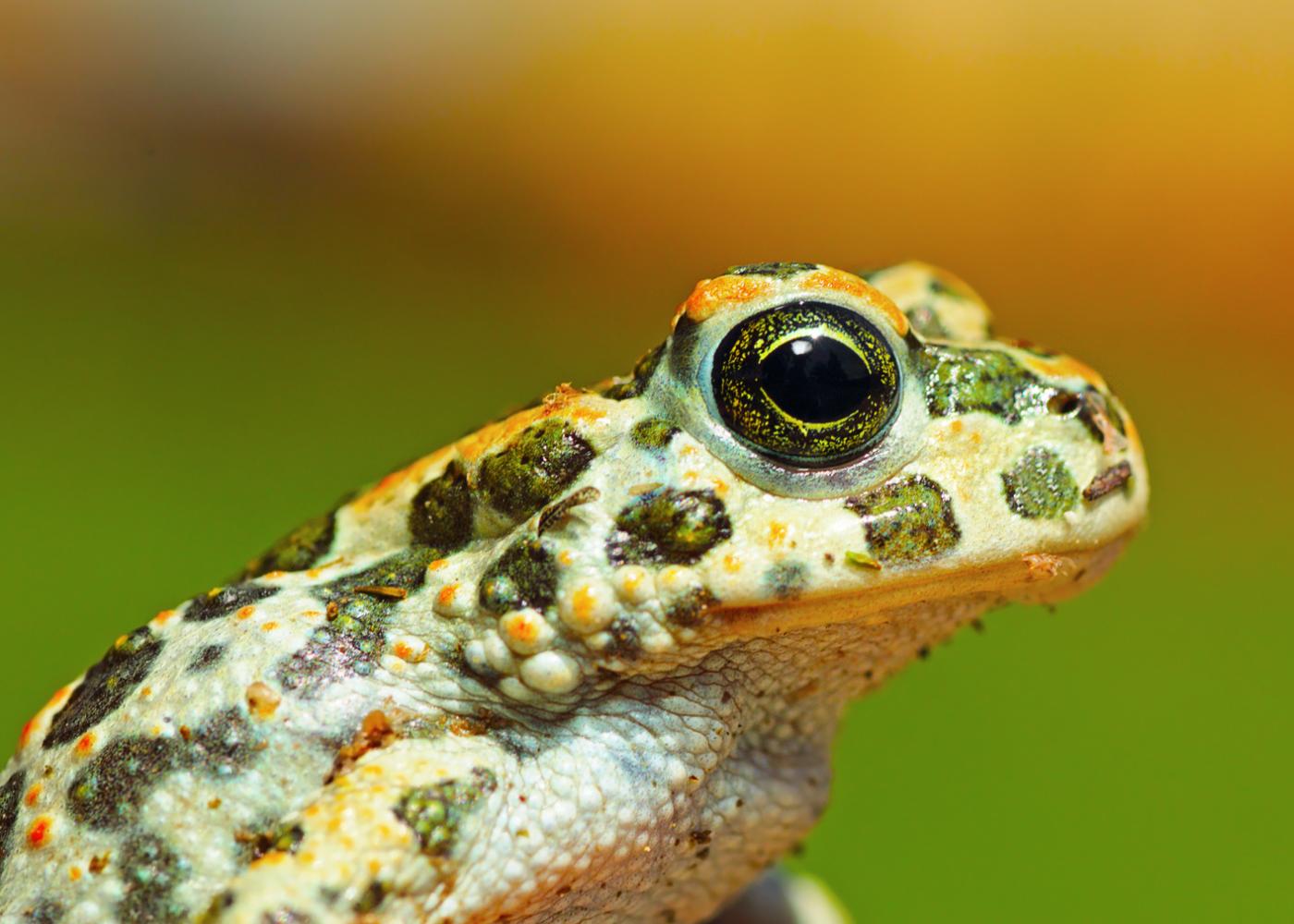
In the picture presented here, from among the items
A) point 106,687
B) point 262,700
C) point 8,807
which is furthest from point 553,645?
point 8,807

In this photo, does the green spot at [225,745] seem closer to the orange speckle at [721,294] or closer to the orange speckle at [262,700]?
the orange speckle at [262,700]

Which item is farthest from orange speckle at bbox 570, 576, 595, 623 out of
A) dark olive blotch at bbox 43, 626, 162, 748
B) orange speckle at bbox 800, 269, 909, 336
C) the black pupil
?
dark olive blotch at bbox 43, 626, 162, 748

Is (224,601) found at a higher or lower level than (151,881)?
higher

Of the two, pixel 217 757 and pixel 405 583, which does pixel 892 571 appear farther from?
pixel 217 757

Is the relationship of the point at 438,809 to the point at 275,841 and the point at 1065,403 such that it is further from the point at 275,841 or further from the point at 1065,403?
the point at 1065,403

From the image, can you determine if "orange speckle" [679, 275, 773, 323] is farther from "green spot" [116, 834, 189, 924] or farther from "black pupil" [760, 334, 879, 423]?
"green spot" [116, 834, 189, 924]
